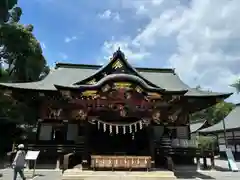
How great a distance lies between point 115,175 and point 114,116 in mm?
3387

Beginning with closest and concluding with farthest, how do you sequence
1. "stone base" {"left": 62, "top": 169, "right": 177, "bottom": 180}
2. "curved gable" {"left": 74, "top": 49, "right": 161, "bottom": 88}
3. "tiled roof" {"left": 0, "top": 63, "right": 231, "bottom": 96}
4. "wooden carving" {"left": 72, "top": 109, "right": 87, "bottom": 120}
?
"stone base" {"left": 62, "top": 169, "right": 177, "bottom": 180}, "wooden carving" {"left": 72, "top": 109, "right": 87, "bottom": 120}, "curved gable" {"left": 74, "top": 49, "right": 161, "bottom": 88}, "tiled roof" {"left": 0, "top": 63, "right": 231, "bottom": 96}

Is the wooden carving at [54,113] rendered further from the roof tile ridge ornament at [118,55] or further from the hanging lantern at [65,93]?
the roof tile ridge ornament at [118,55]

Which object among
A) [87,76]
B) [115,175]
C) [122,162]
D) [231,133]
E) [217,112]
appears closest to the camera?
[115,175]

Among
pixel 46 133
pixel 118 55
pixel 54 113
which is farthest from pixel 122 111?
pixel 46 133

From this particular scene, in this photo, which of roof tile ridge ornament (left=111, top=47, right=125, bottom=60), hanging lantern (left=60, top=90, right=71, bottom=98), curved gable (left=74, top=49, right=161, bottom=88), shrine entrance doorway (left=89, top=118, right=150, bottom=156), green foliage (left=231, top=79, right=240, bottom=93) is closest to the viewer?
hanging lantern (left=60, top=90, right=71, bottom=98)

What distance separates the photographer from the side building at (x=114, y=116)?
12.9 m

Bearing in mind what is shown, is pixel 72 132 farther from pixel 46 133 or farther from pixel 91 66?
pixel 91 66

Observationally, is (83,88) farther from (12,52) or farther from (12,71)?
(12,71)

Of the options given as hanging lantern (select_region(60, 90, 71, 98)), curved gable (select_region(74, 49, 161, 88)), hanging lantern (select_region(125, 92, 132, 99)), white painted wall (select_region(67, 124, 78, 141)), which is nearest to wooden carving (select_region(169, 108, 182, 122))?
hanging lantern (select_region(125, 92, 132, 99))

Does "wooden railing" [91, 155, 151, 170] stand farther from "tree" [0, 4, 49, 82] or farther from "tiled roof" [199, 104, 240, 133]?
"tiled roof" [199, 104, 240, 133]

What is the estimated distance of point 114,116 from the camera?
13.5m

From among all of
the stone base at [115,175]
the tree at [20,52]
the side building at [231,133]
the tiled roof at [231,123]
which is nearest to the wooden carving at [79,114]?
the stone base at [115,175]

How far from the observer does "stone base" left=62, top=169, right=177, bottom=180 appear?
10.9m

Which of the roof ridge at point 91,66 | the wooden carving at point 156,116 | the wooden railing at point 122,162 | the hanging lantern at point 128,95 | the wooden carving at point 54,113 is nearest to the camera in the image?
the wooden railing at point 122,162
